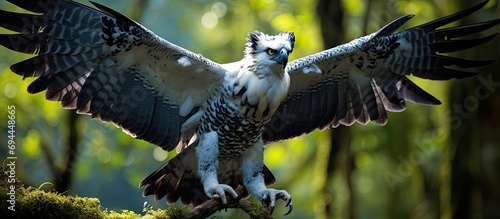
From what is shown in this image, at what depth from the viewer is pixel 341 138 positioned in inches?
389

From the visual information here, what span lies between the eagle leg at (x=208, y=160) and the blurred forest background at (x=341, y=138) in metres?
3.83

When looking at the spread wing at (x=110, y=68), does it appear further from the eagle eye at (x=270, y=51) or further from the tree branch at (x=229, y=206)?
the tree branch at (x=229, y=206)

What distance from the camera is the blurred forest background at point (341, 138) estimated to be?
343 inches

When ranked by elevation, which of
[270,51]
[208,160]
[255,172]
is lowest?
[255,172]

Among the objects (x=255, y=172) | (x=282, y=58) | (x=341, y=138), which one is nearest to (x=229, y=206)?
(x=255, y=172)

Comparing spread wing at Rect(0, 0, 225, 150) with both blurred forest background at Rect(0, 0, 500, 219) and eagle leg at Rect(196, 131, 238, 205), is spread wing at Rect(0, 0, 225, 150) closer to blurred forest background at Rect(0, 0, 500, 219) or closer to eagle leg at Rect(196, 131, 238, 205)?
eagle leg at Rect(196, 131, 238, 205)

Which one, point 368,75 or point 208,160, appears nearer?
point 208,160

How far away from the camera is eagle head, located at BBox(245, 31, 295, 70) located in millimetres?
5793

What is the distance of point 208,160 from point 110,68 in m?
1.13

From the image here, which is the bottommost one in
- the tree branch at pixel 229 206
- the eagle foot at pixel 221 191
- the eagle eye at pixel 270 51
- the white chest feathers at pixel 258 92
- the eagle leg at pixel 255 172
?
the tree branch at pixel 229 206

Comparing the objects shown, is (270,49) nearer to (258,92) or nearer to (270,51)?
(270,51)

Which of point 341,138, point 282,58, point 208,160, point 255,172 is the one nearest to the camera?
point 282,58

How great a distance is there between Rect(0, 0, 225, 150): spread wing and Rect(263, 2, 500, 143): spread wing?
95 centimetres

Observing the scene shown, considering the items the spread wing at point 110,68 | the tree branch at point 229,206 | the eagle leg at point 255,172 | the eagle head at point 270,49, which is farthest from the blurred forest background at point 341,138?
the tree branch at point 229,206
